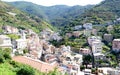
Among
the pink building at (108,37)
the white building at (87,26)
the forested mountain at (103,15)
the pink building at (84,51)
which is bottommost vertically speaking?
the pink building at (84,51)

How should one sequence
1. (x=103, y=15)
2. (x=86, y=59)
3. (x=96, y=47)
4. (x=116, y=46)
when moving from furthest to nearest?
(x=103, y=15)
(x=116, y=46)
(x=96, y=47)
(x=86, y=59)

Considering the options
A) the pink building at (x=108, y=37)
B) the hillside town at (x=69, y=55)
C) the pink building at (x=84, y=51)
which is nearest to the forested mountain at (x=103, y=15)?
the pink building at (x=108, y=37)

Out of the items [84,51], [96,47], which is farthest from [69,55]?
[96,47]

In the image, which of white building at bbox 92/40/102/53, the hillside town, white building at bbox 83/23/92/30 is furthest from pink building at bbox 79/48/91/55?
white building at bbox 83/23/92/30

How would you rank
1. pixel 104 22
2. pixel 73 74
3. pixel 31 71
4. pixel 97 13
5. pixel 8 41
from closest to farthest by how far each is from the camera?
1. pixel 31 71
2. pixel 73 74
3. pixel 8 41
4. pixel 104 22
5. pixel 97 13

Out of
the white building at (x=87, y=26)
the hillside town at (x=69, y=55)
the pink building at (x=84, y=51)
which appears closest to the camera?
the hillside town at (x=69, y=55)

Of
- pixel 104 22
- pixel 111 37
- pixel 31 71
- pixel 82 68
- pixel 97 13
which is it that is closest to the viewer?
pixel 31 71

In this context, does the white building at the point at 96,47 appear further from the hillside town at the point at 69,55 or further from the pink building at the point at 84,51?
the pink building at the point at 84,51

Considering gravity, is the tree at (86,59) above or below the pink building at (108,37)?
below

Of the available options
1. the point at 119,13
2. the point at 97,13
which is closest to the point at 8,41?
the point at 97,13

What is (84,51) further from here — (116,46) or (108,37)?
(108,37)

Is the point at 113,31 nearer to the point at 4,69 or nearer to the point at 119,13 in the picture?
the point at 119,13
